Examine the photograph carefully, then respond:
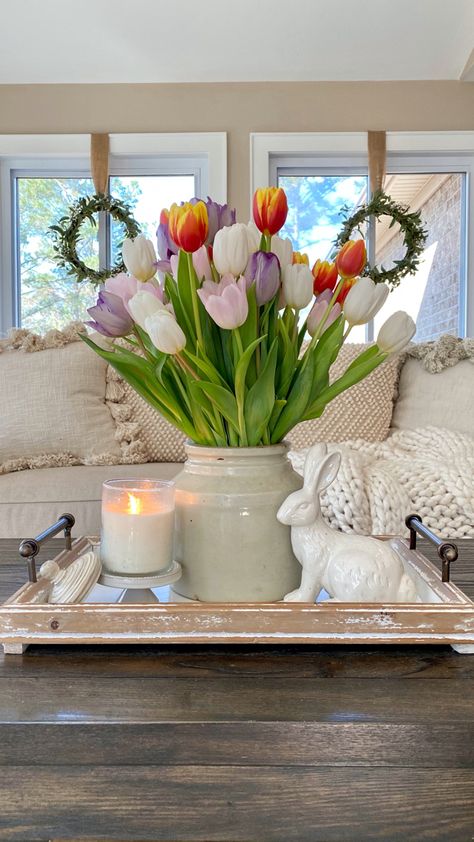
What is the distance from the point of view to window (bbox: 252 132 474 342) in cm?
363

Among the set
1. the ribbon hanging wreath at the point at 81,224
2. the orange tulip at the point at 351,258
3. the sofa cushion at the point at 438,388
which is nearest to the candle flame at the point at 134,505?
the orange tulip at the point at 351,258

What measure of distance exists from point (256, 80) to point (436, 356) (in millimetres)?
2168

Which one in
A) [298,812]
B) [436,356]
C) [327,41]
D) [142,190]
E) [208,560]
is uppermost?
[327,41]

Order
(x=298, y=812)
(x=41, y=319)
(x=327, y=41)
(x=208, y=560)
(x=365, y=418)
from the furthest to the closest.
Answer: (x=41, y=319) → (x=327, y=41) → (x=365, y=418) → (x=208, y=560) → (x=298, y=812)

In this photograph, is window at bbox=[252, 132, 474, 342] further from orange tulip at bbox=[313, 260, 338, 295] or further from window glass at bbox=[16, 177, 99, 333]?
orange tulip at bbox=[313, 260, 338, 295]

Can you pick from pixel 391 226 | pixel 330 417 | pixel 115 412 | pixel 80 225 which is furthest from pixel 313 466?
pixel 391 226

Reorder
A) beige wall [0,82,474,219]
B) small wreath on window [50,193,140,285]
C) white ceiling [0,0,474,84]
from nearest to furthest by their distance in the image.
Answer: white ceiling [0,0,474,84], small wreath on window [50,193,140,285], beige wall [0,82,474,219]

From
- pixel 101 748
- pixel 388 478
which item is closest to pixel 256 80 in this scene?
pixel 388 478

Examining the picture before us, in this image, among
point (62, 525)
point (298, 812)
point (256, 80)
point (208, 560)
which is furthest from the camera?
point (256, 80)

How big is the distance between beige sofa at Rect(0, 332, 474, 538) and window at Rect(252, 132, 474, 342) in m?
1.62

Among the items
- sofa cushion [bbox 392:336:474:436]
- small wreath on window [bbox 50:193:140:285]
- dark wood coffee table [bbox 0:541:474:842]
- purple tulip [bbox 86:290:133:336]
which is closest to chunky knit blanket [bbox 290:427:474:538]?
sofa cushion [bbox 392:336:474:436]

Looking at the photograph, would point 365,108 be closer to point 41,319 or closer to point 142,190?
point 142,190

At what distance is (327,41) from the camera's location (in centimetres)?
328

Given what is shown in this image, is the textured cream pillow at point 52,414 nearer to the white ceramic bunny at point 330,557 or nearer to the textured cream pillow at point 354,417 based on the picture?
the textured cream pillow at point 354,417
